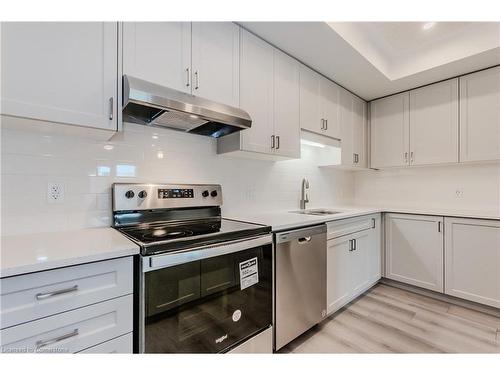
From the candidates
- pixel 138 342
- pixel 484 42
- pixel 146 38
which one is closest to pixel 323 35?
pixel 146 38

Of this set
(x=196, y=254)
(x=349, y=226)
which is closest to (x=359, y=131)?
(x=349, y=226)

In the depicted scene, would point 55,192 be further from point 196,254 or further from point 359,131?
point 359,131

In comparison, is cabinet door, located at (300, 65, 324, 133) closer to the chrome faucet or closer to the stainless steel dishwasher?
the chrome faucet

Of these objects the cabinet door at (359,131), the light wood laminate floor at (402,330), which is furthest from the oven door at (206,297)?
the cabinet door at (359,131)

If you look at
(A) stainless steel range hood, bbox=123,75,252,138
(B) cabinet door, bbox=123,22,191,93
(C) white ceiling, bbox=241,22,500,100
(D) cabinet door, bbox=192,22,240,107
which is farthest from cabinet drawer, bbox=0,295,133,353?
(C) white ceiling, bbox=241,22,500,100

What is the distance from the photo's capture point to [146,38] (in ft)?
4.54

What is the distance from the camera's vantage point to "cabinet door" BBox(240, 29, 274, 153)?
186cm

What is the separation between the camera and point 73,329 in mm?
924

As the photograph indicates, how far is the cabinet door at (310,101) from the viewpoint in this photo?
7.66 feet

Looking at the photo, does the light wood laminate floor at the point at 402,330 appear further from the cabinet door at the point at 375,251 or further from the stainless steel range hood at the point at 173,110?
the stainless steel range hood at the point at 173,110

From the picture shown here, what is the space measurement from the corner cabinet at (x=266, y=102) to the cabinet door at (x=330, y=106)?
46 cm

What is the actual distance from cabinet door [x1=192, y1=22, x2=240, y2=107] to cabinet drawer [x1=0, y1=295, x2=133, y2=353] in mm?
1251

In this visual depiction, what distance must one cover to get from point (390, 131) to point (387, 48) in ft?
3.34
